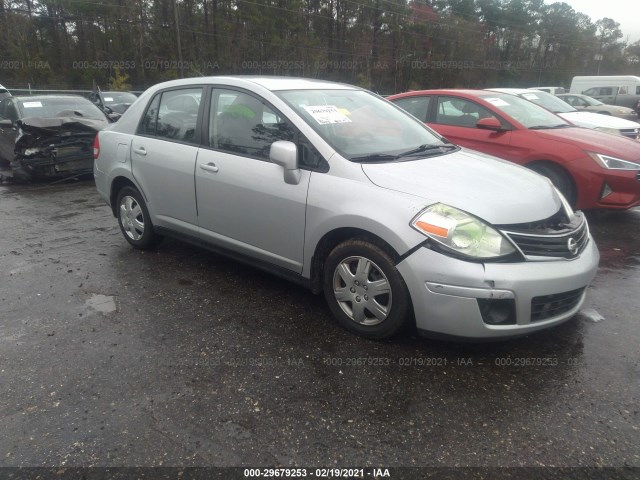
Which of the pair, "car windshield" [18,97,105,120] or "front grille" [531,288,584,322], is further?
"car windshield" [18,97,105,120]

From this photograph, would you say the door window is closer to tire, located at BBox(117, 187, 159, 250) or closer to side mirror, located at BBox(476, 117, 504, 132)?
tire, located at BBox(117, 187, 159, 250)

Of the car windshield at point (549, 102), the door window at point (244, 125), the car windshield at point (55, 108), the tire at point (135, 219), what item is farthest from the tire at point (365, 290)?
the car windshield at point (55, 108)

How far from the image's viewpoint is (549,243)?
9.33ft

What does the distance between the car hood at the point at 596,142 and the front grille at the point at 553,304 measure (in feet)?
10.3

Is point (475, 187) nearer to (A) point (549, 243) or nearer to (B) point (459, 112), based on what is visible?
(A) point (549, 243)

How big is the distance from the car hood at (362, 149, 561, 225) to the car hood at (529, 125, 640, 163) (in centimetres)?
243

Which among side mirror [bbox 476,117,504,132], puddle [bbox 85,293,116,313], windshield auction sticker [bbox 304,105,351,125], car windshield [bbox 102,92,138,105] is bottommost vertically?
puddle [bbox 85,293,116,313]

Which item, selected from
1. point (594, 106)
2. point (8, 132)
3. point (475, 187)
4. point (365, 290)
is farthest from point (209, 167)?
point (594, 106)

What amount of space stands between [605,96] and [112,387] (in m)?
26.6

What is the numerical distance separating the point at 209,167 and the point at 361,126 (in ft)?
4.10

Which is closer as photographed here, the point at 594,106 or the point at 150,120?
the point at 150,120

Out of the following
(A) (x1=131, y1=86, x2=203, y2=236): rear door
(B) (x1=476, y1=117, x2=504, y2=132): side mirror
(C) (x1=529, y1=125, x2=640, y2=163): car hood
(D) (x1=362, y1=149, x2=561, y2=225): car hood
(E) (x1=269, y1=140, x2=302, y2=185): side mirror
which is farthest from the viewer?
(B) (x1=476, y1=117, x2=504, y2=132): side mirror

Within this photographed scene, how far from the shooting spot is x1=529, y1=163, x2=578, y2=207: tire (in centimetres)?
545

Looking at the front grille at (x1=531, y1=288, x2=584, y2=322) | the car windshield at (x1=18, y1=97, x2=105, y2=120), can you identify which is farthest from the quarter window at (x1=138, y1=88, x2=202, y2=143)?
the car windshield at (x1=18, y1=97, x2=105, y2=120)
